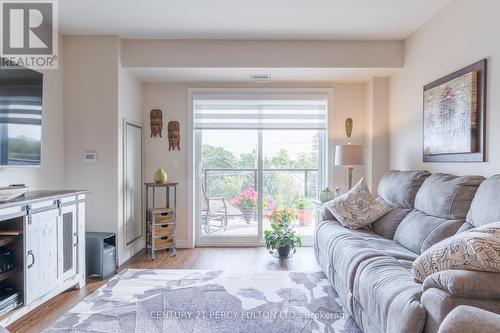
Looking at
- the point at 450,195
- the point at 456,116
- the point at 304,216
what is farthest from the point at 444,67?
the point at 304,216

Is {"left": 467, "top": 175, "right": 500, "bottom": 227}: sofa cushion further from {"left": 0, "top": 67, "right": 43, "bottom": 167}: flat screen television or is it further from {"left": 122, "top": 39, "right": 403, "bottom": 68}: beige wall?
{"left": 0, "top": 67, "right": 43, "bottom": 167}: flat screen television

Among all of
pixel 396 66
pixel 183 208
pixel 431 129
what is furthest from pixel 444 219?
pixel 183 208

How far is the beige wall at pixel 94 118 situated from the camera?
3631mm

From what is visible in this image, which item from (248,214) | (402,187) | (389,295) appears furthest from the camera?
(248,214)

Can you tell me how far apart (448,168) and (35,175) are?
12.3 feet

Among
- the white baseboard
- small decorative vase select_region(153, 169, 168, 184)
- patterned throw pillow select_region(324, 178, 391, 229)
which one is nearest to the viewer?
patterned throw pillow select_region(324, 178, 391, 229)

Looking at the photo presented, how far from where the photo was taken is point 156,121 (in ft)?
14.2

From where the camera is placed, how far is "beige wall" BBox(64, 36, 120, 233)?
143 inches

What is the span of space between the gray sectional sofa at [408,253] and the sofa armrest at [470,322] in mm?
254

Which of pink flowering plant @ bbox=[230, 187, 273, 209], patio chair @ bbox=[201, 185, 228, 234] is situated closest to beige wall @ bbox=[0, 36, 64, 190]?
patio chair @ bbox=[201, 185, 228, 234]

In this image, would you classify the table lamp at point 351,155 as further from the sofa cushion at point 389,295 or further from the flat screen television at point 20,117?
the flat screen television at point 20,117

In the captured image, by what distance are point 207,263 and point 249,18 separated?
2603mm

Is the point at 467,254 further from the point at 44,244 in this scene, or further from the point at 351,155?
the point at 44,244

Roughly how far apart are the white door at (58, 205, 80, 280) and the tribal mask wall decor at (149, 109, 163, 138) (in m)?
1.67
